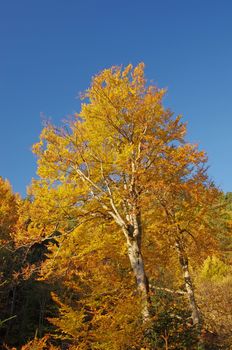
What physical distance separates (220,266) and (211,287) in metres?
2.94

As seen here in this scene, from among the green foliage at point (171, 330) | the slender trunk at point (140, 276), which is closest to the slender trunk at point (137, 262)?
the slender trunk at point (140, 276)

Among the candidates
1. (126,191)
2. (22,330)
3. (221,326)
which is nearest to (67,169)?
(126,191)

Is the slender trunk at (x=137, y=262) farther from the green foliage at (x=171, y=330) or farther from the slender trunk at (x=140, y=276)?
the green foliage at (x=171, y=330)

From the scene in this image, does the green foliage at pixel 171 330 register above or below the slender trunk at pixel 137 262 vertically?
below

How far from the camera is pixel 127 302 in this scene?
938cm

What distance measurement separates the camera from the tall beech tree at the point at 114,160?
948cm

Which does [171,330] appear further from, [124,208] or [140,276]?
[124,208]

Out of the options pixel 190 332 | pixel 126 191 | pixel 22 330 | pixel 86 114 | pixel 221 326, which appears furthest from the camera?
pixel 22 330

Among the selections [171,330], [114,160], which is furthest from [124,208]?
[171,330]

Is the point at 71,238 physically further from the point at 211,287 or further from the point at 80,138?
the point at 211,287

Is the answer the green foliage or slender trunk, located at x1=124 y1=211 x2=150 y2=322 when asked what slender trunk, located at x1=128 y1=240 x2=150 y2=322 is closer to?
slender trunk, located at x1=124 y1=211 x2=150 y2=322

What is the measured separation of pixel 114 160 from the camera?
1044 cm

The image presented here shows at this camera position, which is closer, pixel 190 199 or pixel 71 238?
pixel 71 238

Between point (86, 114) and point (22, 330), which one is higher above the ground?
point (86, 114)
